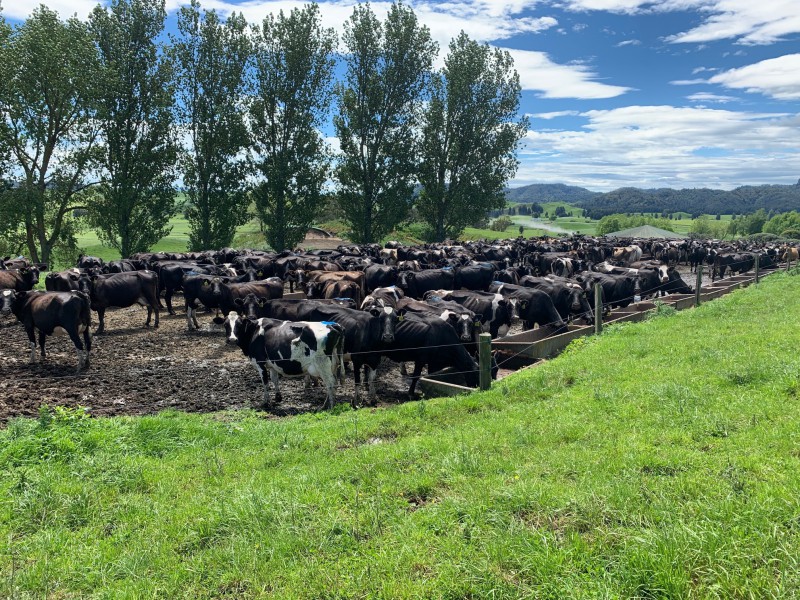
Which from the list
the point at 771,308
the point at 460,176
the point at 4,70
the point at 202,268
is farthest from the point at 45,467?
the point at 460,176

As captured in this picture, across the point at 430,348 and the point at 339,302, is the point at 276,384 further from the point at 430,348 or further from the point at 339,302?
the point at 339,302

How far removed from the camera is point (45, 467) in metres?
5.95

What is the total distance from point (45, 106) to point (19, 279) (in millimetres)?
16287

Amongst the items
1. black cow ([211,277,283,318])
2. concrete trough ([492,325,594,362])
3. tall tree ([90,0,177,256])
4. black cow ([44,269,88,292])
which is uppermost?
tall tree ([90,0,177,256])

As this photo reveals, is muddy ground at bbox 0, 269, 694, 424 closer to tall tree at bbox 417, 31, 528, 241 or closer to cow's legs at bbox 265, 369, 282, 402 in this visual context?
cow's legs at bbox 265, 369, 282, 402

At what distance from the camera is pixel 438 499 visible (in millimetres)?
4793

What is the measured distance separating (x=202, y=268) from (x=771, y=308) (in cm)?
1954

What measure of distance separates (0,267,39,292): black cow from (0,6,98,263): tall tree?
11.0 m

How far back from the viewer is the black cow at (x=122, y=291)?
655 inches

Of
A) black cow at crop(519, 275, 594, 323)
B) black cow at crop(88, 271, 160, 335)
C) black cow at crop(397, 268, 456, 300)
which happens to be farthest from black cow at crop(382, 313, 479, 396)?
black cow at crop(88, 271, 160, 335)

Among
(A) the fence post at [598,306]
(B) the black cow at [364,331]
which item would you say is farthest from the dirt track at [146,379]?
(A) the fence post at [598,306]

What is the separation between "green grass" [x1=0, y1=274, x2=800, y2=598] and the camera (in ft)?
11.4

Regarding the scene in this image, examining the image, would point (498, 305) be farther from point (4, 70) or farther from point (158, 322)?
point (4, 70)

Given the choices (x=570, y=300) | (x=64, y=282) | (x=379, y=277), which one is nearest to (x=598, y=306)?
(x=570, y=300)
